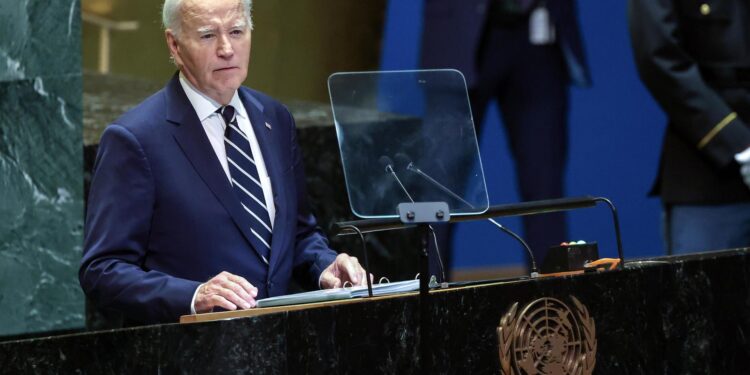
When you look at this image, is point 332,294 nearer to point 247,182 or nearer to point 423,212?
point 423,212

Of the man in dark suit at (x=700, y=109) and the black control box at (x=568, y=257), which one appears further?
the man in dark suit at (x=700, y=109)

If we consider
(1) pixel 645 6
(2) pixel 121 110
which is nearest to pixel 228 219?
(1) pixel 645 6

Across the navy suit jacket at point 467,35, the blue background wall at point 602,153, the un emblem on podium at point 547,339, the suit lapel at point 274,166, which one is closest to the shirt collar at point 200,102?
the suit lapel at point 274,166

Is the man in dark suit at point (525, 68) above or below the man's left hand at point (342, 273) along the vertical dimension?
above

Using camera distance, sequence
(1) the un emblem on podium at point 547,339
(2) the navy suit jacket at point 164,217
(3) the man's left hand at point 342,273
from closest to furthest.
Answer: (1) the un emblem on podium at point 547,339 → (2) the navy suit jacket at point 164,217 → (3) the man's left hand at point 342,273

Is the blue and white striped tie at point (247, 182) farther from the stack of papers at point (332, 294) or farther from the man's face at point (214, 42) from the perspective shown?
the stack of papers at point (332, 294)

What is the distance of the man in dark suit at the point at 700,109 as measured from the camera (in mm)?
4875

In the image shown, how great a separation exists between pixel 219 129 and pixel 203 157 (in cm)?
12

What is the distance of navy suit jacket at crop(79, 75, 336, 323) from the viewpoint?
3416 millimetres

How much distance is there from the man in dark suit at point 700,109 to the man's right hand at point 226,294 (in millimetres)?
2175

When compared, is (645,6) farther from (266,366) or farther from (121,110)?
(266,366)

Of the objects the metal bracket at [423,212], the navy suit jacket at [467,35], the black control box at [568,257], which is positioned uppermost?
the navy suit jacket at [467,35]

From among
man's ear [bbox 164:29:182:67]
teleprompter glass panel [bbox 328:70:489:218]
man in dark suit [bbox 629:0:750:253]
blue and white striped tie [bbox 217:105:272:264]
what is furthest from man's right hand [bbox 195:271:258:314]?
man in dark suit [bbox 629:0:750:253]

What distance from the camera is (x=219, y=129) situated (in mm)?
3662
